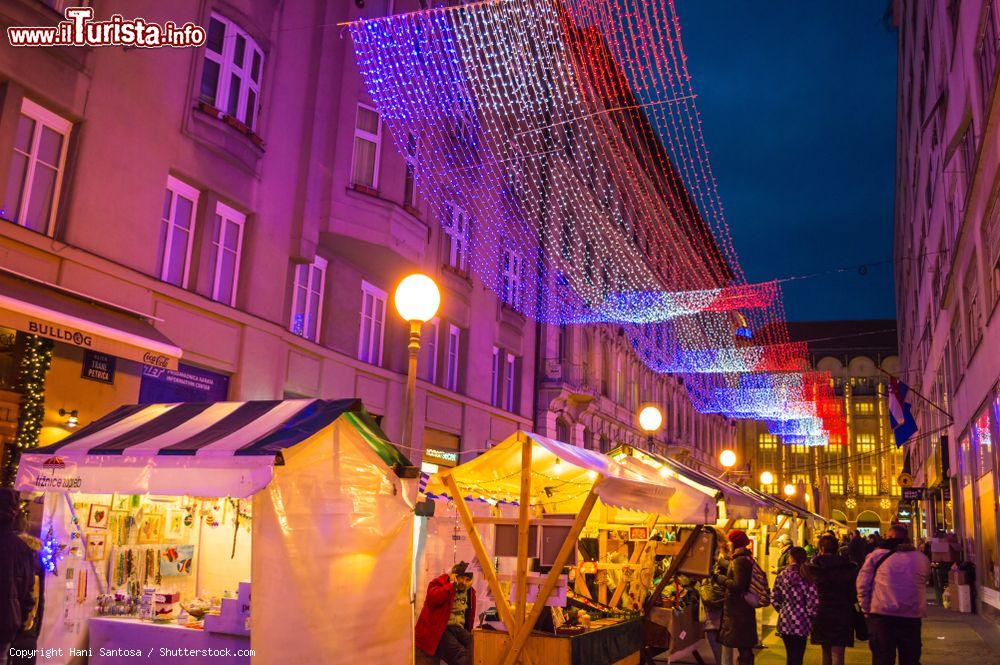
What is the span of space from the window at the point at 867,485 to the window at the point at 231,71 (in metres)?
87.3

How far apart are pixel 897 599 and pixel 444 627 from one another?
5370 mm

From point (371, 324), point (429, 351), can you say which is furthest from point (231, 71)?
point (429, 351)

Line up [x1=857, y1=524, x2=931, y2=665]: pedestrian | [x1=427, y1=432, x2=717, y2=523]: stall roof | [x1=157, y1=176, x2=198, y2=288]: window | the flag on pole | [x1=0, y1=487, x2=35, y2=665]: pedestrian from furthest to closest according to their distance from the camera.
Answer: the flag on pole < [x1=157, y1=176, x2=198, y2=288]: window < [x1=857, y1=524, x2=931, y2=665]: pedestrian < [x1=427, y1=432, x2=717, y2=523]: stall roof < [x1=0, y1=487, x2=35, y2=665]: pedestrian

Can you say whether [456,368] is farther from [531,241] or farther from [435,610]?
[435,610]

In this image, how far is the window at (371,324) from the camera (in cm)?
1942

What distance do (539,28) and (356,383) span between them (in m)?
8.68

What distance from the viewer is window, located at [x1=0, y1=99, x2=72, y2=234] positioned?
11367 millimetres

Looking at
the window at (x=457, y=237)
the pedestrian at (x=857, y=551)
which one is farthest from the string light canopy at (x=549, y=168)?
the pedestrian at (x=857, y=551)

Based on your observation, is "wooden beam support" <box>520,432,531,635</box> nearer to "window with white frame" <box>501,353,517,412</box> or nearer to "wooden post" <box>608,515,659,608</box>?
"wooden post" <box>608,515,659,608</box>

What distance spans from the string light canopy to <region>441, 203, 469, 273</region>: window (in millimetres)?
55

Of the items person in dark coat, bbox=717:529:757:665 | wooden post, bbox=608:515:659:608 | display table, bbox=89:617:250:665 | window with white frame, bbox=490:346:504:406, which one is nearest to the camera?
display table, bbox=89:617:250:665

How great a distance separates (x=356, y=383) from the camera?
1847 centimetres

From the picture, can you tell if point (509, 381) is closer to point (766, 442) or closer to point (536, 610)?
point (536, 610)

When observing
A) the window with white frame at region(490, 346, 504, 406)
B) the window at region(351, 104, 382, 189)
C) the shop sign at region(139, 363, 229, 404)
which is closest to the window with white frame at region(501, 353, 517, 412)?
the window with white frame at region(490, 346, 504, 406)
